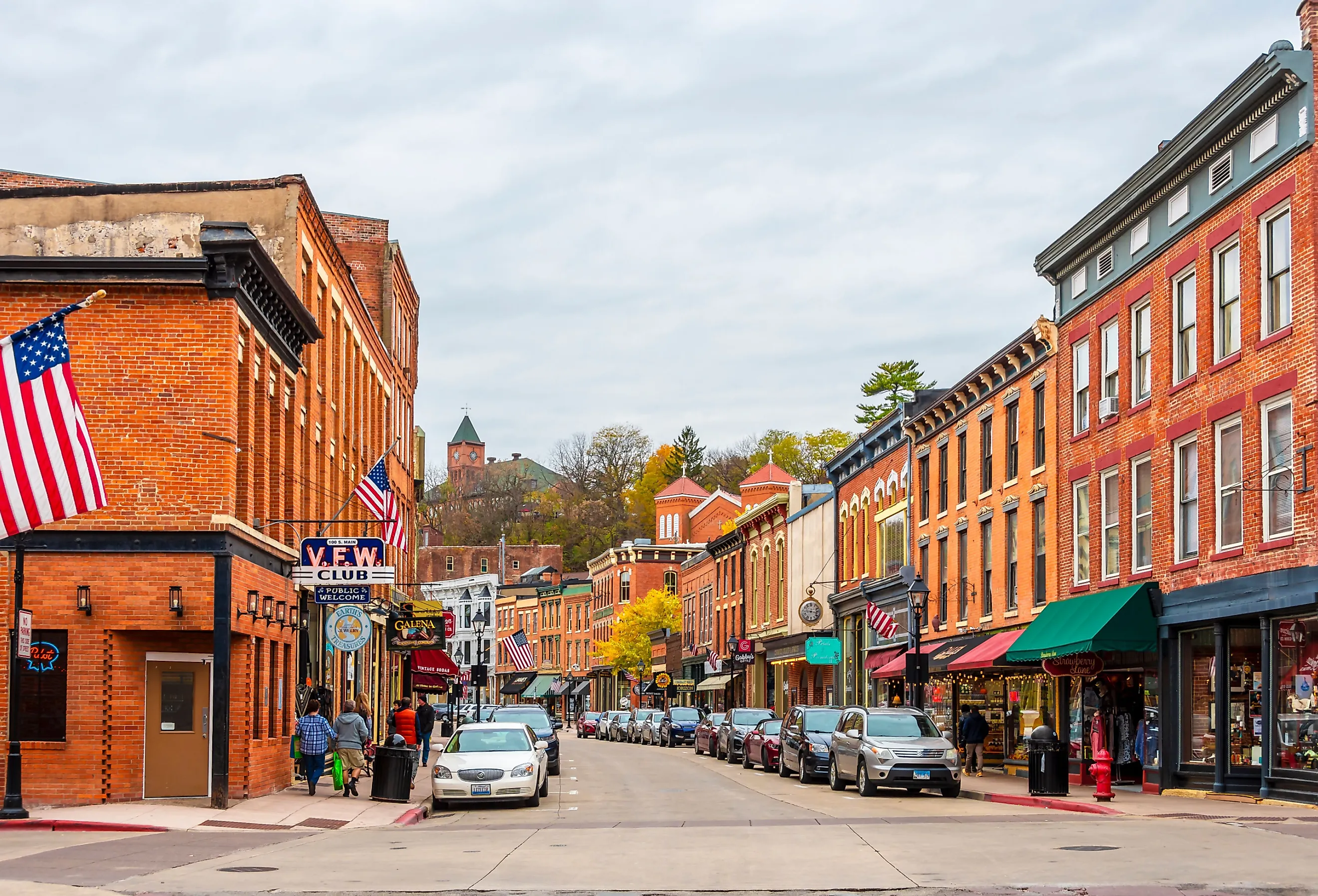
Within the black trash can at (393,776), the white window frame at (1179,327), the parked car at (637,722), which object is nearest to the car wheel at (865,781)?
the black trash can at (393,776)

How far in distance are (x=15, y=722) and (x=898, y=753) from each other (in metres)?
14.4

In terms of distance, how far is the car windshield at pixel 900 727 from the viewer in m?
28.9

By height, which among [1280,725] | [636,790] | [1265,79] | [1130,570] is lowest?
[636,790]

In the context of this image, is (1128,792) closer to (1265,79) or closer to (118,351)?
(1265,79)

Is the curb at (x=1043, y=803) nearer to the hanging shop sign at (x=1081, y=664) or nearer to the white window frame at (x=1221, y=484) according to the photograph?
the hanging shop sign at (x=1081, y=664)

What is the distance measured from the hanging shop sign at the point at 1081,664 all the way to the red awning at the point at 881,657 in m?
12.8

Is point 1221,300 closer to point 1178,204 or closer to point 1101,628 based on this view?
point 1178,204

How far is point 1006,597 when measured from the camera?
3762cm

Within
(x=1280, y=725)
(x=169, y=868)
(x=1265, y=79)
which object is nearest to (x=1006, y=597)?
(x=1280, y=725)

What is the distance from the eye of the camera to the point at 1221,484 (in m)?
26.8

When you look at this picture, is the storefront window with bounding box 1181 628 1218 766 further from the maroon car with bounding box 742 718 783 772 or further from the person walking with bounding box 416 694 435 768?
the person walking with bounding box 416 694 435 768

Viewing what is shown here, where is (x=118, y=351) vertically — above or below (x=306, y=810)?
above

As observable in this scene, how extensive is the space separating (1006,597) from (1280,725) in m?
13.4

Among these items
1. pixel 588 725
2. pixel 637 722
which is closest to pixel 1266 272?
pixel 637 722
